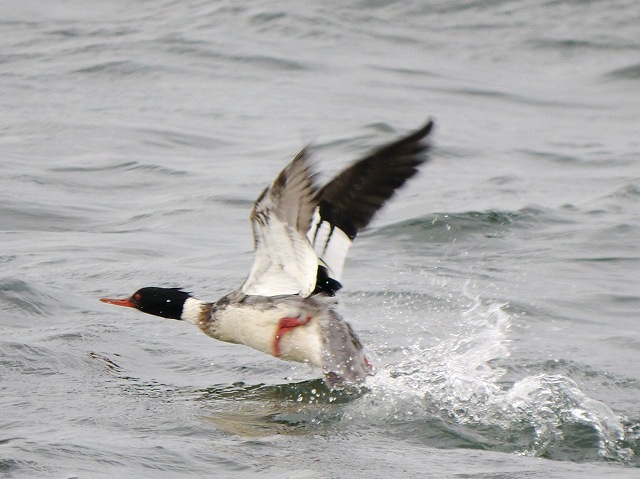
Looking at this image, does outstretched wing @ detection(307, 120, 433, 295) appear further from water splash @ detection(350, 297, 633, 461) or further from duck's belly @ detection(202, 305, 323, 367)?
water splash @ detection(350, 297, 633, 461)

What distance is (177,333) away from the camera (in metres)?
7.57

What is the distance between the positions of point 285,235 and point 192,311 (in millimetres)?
1209

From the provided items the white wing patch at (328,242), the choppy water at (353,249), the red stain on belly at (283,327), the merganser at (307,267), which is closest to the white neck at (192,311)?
the merganser at (307,267)

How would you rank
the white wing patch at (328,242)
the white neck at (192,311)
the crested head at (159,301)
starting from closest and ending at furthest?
the white wing patch at (328,242) < the white neck at (192,311) < the crested head at (159,301)

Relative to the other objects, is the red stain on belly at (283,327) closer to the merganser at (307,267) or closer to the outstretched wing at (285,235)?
the merganser at (307,267)

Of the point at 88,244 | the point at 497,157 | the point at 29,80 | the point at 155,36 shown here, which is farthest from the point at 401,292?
the point at 155,36

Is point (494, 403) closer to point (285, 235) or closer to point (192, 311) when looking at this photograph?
point (285, 235)

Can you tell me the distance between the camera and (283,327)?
6465 mm

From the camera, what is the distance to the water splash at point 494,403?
5.59 metres

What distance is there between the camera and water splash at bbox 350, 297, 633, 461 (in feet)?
18.4

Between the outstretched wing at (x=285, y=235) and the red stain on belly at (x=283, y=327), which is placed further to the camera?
the red stain on belly at (x=283, y=327)

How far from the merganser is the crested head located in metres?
0.02

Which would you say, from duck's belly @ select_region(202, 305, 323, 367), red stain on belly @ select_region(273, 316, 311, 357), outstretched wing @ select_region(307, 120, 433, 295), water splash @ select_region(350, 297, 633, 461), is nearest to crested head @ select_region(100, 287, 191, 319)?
duck's belly @ select_region(202, 305, 323, 367)

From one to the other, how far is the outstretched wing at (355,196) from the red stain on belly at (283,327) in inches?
8.3
